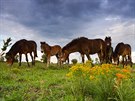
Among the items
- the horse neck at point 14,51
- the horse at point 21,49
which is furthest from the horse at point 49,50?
the horse neck at point 14,51

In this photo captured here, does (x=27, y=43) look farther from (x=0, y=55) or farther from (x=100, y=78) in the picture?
(x=100, y=78)

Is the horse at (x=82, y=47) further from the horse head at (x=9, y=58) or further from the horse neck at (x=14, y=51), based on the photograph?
the horse neck at (x=14, y=51)

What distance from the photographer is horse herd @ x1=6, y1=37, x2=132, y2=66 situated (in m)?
28.4

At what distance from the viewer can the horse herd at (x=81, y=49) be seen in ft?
93.2

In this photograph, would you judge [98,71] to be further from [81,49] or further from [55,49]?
[55,49]

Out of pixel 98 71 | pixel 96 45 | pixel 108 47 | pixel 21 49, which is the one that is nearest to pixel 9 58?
pixel 21 49

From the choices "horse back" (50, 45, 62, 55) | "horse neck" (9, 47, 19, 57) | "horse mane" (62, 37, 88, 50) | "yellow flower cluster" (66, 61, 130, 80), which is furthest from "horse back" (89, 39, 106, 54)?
"yellow flower cluster" (66, 61, 130, 80)

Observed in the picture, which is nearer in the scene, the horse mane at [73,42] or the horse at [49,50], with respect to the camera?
the horse mane at [73,42]

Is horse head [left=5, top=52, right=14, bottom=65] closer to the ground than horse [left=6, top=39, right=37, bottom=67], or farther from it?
closer to the ground

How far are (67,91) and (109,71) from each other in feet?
8.16

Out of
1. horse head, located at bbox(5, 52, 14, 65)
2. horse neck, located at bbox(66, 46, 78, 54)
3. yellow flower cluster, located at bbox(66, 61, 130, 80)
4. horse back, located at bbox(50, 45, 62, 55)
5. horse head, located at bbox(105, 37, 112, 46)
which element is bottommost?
yellow flower cluster, located at bbox(66, 61, 130, 80)

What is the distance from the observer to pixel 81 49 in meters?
28.4

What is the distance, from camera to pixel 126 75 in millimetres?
8664

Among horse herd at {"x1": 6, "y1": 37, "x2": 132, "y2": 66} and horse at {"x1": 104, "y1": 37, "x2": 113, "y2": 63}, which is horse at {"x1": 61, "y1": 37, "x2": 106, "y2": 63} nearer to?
horse herd at {"x1": 6, "y1": 37, "x2": 132, "y2": 66}
